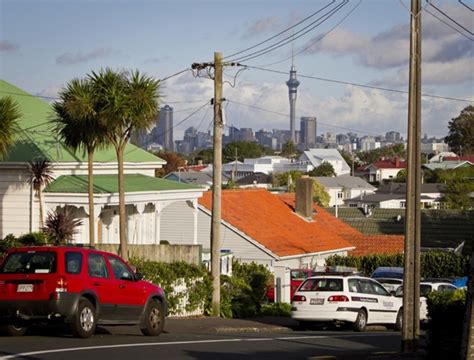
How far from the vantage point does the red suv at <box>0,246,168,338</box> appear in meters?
18.6

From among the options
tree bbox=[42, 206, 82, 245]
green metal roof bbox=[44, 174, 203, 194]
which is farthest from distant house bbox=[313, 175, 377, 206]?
tree bbox=[42, 206, 82, 245]

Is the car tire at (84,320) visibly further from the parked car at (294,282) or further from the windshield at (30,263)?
the parked car at (294,282)

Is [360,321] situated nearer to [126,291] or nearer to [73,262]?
[126,291]

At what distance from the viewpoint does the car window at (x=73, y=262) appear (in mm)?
19031

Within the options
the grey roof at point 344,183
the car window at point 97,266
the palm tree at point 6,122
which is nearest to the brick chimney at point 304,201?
A: the palm tree at point 6,122

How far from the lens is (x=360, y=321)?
27.8 m

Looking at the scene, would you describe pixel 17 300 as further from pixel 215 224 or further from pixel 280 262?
pixel 280 262

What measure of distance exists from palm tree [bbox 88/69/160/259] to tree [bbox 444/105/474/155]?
363ft

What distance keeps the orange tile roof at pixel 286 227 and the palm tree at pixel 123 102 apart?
1551 centimetres

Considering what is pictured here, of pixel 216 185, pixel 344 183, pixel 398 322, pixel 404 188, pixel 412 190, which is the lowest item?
pixel 398 322

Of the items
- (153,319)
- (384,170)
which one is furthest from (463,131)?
(153,319)

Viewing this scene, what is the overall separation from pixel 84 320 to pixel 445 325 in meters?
6.33

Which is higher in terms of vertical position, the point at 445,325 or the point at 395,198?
the point at 395,198

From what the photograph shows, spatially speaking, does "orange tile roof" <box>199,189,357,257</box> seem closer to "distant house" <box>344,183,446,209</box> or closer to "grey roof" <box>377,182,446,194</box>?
"distant house" <box>344,183,446,209</box>
